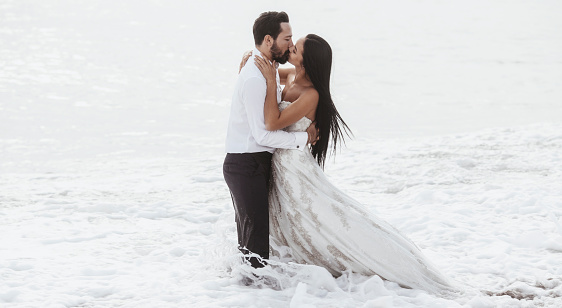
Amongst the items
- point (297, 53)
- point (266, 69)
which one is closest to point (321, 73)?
point (297, 53)

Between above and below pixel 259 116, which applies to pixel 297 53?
above

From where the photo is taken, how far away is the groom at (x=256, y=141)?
14.0 ft

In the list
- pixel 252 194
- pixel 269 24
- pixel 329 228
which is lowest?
pixel 329 228

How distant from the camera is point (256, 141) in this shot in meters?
4.37

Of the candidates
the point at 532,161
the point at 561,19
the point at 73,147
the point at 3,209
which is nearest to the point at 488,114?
the point at 532,161

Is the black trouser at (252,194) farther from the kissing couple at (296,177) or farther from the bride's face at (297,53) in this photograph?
the bride's face at (297,53)

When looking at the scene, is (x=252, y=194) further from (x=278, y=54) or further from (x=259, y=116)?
(x=278, y=54)

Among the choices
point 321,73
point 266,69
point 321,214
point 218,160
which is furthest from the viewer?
point 218,160

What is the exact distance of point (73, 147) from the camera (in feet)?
31.9

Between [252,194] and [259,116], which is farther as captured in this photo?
[252,194]

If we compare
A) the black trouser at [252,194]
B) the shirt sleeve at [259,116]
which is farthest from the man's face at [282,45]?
the black trouser at [252,194]

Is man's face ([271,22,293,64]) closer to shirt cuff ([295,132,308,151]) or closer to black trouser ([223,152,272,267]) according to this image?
shirt cuff ([295,132,308,151])

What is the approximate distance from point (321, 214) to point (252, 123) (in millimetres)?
722

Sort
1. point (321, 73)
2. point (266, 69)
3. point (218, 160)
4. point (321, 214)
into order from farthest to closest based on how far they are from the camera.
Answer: point (218, 160)
point (321, 214)
point (321, 73)
point (266, 69)
